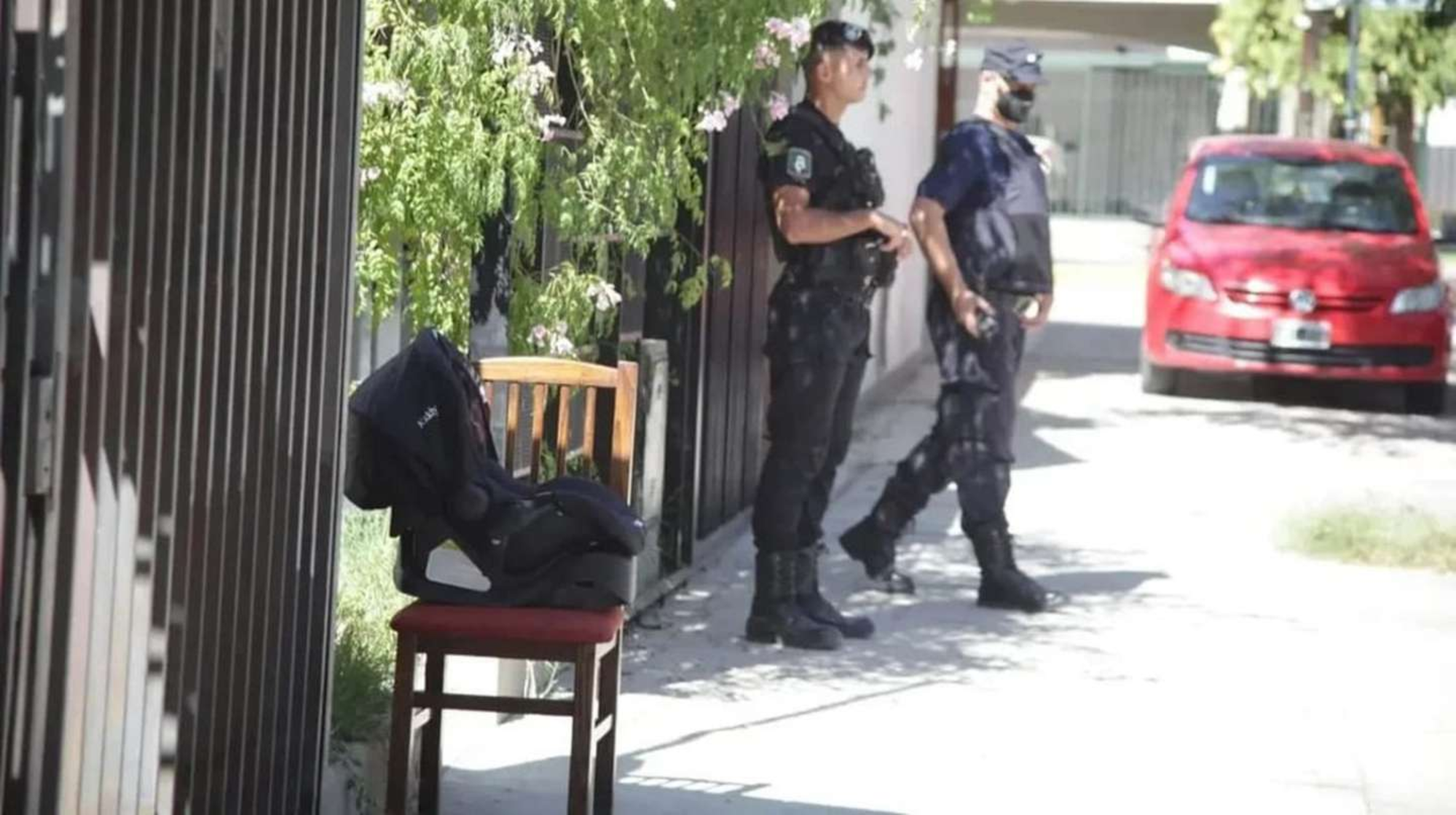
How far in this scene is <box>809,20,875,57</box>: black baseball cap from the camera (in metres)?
8.84

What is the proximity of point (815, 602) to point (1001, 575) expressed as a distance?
1002 millimetres

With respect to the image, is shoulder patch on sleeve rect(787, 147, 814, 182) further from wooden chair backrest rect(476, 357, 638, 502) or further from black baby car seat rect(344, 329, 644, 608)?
black baby car seat rect(344, 329, 644, 608)

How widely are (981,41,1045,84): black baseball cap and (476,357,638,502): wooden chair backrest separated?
3.20m

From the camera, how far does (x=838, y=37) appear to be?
A: 8.84 metres

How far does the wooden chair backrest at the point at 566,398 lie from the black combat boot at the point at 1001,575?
313 centimetres

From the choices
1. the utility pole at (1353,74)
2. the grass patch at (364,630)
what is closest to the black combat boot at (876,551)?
the grass patch at (364,630)

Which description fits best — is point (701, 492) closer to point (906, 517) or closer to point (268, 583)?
point (906, 517)

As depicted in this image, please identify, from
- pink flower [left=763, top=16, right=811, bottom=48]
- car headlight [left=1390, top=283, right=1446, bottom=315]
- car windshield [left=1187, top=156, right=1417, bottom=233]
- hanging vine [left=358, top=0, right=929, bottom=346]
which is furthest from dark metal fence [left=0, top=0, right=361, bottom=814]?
car windshield [left=1187, top=156, right=1417, bottom=233]

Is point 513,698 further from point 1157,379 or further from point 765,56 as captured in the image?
point 1157,379

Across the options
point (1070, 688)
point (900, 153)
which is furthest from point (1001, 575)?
point (900, 153)

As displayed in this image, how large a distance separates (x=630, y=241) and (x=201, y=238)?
11.1ft

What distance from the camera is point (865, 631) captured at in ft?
30.0

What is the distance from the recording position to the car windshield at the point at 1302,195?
1811 centimetres

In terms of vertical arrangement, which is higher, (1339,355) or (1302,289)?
(1302,289)
